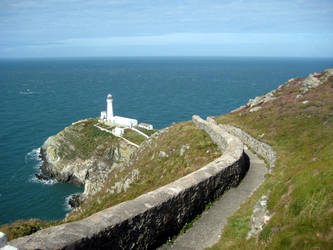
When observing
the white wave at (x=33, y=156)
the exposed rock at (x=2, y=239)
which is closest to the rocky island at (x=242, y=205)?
the exposed rock at (x=2, y=239)

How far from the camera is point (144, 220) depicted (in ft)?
30.2

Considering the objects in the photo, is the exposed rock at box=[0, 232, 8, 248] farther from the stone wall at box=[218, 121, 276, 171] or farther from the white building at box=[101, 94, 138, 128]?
the white building at box=[101, 94, 138, 128]

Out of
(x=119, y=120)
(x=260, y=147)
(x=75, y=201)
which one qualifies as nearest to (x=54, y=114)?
(x=119, y=120)

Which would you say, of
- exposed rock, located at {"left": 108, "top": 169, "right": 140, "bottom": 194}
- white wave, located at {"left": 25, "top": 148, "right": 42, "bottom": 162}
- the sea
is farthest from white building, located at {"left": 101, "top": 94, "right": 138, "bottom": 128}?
exposed rock, located at {"left": 108, "top": 169, "right": 140, "bottom": 194}

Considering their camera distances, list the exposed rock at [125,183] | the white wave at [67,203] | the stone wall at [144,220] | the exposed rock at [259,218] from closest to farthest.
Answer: the stone wall at [144,220] → the exposed rock at [259,218] → the exposed rock at [125,183] → the white wave at [67,203]

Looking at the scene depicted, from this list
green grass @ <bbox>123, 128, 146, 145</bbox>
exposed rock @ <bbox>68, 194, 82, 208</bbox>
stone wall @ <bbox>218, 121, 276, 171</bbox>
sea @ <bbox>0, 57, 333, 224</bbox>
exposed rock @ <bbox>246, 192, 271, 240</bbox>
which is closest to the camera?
exposed rock @ <bbox>246, 192, 271, 240</bbox>

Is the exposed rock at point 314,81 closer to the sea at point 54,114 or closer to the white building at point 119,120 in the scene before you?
the sea at point 54,114

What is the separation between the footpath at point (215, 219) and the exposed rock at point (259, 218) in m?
1.57

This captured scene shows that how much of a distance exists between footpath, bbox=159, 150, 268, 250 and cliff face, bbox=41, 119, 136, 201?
53.2 meters

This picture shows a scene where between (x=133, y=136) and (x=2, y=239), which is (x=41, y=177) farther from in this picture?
(x=2, y=239)

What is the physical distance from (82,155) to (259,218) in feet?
240

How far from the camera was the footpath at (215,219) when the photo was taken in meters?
10.3

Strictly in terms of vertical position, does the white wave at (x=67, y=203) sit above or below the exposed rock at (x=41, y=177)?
below

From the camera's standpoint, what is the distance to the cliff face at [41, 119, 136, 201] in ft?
233
